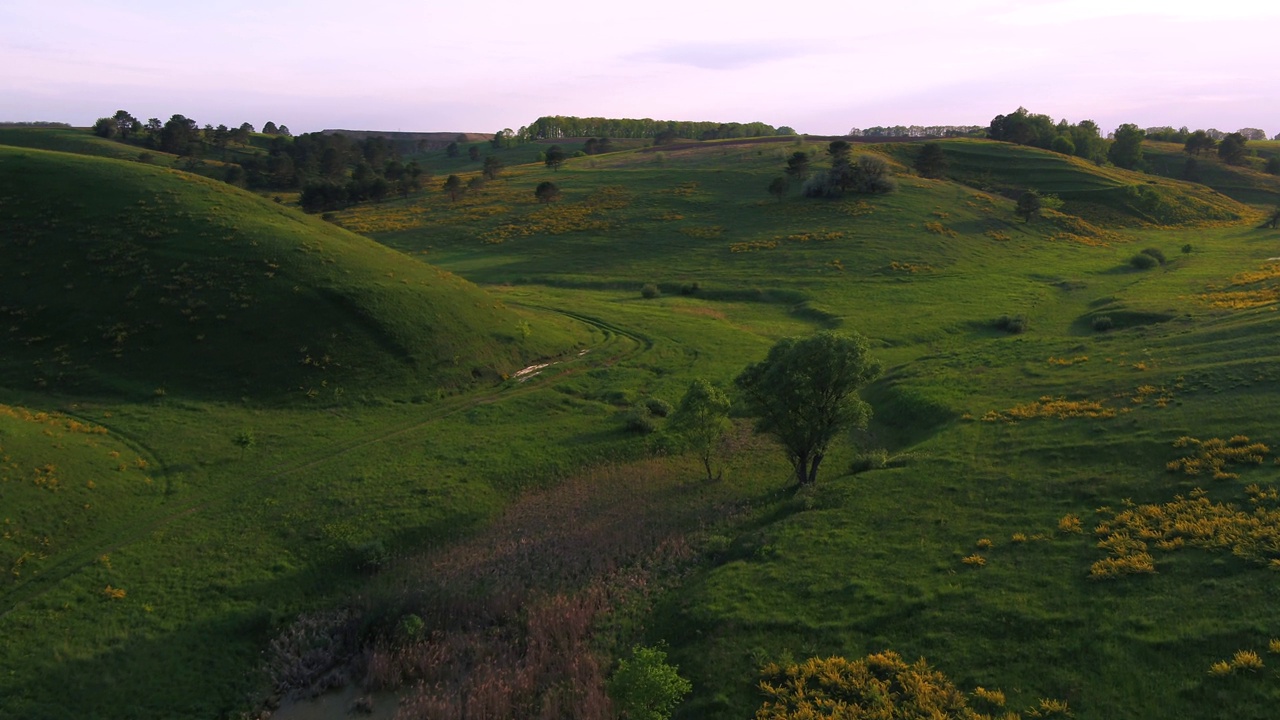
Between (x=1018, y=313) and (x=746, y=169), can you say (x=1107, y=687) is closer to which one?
(x=1018, y=313)

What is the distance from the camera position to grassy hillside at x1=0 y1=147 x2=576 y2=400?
43.2 metres

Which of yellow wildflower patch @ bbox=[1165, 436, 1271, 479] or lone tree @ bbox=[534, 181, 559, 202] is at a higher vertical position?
lone tree @ bbox=[534, 181, 559, 202]

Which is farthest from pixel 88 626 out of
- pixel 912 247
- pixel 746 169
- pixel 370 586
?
pixel 746 169

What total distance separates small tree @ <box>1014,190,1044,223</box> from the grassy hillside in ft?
301

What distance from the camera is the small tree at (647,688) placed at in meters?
19.1

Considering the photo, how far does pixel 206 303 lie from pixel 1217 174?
674ft

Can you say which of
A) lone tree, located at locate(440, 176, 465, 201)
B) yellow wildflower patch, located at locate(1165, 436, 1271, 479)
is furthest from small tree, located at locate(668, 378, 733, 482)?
lone tree, located at locate(440, 176, 465, 201)

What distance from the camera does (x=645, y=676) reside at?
19.1 meters

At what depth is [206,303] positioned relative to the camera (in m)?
47.3

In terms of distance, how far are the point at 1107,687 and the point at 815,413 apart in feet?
58.7

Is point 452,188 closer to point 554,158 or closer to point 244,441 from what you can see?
point 554,158

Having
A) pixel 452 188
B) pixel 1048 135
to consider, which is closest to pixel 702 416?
pixel 452 188

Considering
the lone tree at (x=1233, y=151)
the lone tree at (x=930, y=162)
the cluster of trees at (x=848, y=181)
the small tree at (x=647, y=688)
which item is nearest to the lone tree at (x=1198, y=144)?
the lone tree at (x=1233, y=151)

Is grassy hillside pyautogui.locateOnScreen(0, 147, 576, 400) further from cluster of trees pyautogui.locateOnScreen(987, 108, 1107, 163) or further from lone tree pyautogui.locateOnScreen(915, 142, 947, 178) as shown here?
cluster of trees pyautogui.locateOnScreen(987, 108, 1107, 163)
